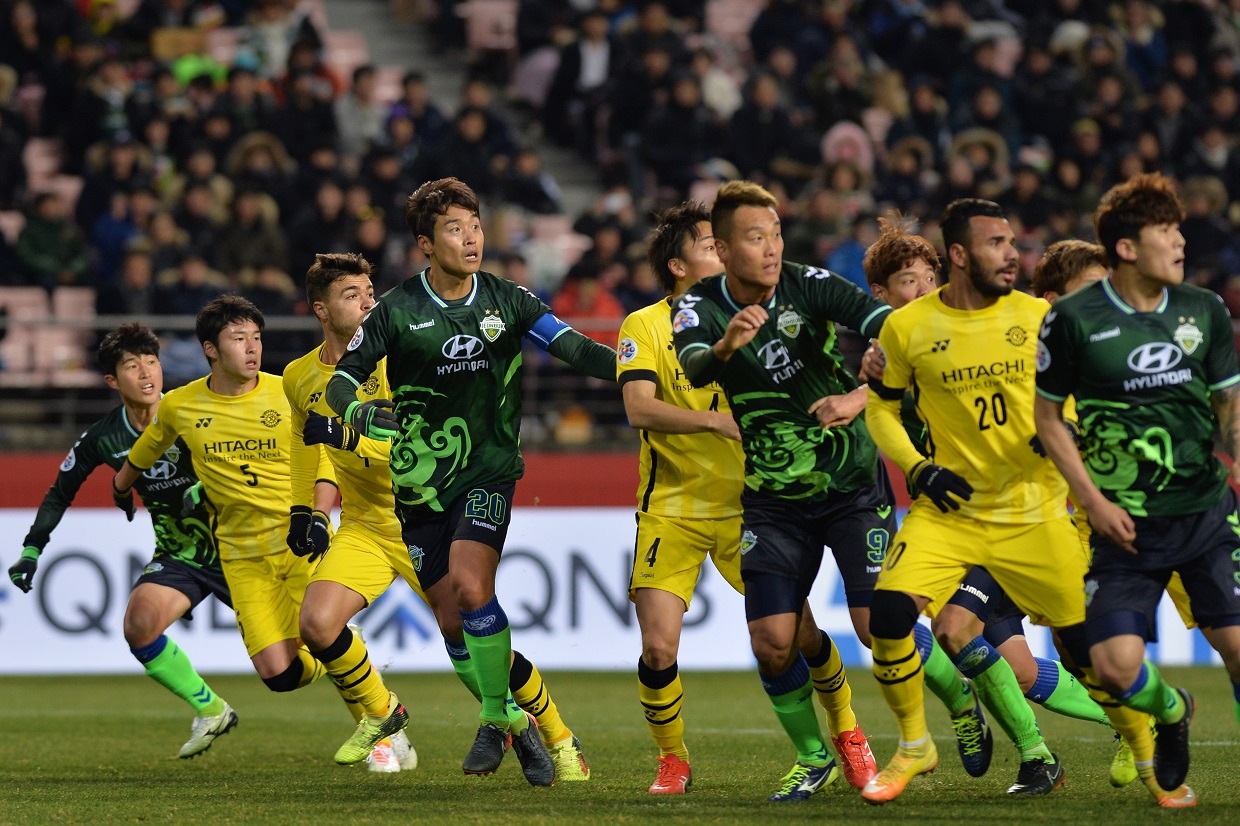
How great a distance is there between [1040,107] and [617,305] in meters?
6.72

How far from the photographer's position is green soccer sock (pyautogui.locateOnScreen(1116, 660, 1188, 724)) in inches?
272

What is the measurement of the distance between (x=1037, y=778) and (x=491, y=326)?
3.18 metres

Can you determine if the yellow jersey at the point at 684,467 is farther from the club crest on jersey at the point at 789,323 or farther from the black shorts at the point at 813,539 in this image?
the club crest on jersey at the point at 789,323

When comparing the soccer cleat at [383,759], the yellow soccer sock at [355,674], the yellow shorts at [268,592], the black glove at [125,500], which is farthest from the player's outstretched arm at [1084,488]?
the black glove at [125,500]

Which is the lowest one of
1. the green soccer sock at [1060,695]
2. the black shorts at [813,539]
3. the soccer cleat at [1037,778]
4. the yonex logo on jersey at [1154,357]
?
the soccer cleat at [1037,778]

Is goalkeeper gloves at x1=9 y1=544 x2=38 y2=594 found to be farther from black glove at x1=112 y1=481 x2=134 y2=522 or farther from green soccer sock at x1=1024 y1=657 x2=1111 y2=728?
green soccer sock at x1=1024 y1=657 x2=1111 y2=728

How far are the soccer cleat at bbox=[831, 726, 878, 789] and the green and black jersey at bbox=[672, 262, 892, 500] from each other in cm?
114

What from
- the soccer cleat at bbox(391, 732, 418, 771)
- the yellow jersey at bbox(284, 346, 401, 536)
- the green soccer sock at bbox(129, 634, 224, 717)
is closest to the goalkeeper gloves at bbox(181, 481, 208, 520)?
the green soccer sock at bbox(129, 634, 224, 717)

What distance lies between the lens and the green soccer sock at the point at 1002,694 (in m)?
8.02

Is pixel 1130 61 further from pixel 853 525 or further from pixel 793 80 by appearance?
pixel 853 525

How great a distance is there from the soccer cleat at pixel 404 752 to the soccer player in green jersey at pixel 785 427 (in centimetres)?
253

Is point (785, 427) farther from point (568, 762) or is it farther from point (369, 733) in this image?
point (369, 733)

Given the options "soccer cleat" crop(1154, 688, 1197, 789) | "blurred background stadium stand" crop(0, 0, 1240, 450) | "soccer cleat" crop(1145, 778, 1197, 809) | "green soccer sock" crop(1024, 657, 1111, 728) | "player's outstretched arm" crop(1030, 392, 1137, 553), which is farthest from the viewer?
"blurred background stadium stand" crop(0, 0, 1240, 450)

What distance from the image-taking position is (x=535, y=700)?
8.91 m
